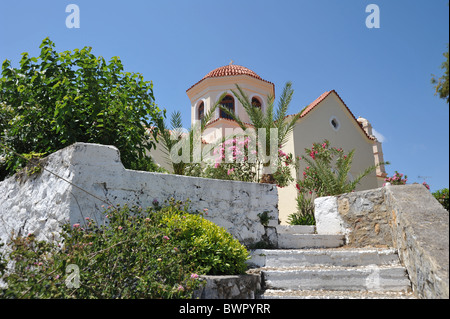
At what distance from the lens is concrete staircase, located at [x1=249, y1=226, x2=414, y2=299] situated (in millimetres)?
3633

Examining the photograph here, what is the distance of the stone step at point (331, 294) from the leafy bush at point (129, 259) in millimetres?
451

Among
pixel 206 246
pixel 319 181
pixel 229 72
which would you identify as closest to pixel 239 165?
pixel 206 246

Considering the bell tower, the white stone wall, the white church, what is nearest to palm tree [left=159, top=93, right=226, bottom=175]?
the white stone wall

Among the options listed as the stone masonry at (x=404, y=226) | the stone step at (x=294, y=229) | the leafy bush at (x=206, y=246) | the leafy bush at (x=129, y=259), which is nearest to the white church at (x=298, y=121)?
the stone step at (x=294, y=229)

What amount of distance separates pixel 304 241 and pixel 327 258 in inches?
32.0

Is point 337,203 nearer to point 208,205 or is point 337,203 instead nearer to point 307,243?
point 307,243

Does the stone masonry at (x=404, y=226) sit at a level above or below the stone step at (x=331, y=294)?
above

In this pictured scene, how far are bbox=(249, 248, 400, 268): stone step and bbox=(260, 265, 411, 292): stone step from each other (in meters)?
0.32

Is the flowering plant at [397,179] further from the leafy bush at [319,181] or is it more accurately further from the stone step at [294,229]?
the stone step at [294,229]

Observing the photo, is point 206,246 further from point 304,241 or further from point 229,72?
point 229,72

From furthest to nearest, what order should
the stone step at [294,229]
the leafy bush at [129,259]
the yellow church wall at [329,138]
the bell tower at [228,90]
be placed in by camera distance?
the bell tower at [228,90] < the yellow church wall at [329,138] < the stone step at [294,229] < the leafy bush at [129,259]

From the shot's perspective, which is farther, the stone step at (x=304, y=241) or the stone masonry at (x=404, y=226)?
the stone step at (x=304, y=241)

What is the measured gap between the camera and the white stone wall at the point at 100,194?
4.11 metres

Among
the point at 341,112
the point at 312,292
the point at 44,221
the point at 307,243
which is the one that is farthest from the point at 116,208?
the point at 341,112
